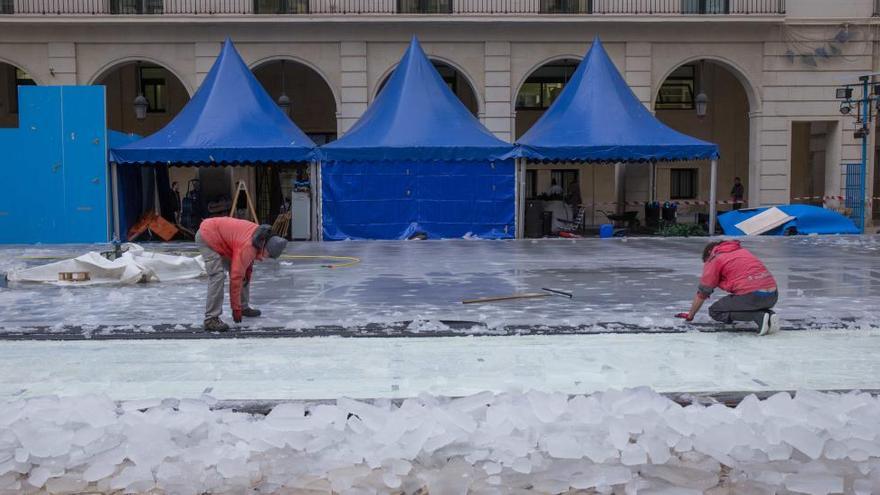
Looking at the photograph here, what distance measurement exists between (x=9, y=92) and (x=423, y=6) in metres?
15.1

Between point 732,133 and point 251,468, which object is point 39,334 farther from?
point 732,133

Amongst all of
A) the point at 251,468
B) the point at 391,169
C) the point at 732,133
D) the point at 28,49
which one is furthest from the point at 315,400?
the point at 732,133

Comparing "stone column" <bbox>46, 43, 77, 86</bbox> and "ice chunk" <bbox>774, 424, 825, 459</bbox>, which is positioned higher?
"stone column" <bbox>46, 43, 77, 86</bbox>

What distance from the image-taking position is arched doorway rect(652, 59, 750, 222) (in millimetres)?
29109

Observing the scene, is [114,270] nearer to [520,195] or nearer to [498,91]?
[520,195]

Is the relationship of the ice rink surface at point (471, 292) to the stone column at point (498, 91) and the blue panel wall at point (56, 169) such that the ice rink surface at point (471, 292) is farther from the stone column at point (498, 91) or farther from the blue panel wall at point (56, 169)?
the stone column at point (498, 91)

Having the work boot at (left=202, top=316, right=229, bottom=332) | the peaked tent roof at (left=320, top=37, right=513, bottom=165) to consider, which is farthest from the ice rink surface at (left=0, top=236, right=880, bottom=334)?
the peaked tent roof at (left=320, top=37, right=513, bottom=165)

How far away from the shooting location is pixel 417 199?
771 inches

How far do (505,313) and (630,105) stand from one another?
44.9 ft

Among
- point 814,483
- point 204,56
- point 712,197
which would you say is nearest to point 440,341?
point 814,483

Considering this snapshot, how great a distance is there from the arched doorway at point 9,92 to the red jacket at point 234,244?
24.1 m

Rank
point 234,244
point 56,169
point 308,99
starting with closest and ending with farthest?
point 234,244 → point 56,169 → point 308,99

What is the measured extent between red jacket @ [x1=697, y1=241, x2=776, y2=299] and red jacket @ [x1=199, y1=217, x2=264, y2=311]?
4.19 m

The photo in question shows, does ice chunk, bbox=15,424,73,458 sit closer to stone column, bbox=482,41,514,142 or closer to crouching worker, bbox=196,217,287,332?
crouching worker, bbox=196,217,287,332
